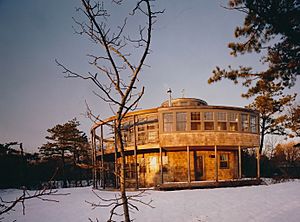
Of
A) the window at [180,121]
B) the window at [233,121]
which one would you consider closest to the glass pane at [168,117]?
the window at [180,121]

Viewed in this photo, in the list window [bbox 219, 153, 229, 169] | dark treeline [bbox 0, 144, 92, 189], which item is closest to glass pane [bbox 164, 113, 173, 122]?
window [bbox 219, 153, 229, 169]

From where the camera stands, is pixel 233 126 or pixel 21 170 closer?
pixel 233 126

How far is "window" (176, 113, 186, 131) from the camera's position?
17062 millimetres

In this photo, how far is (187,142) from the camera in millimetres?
16781

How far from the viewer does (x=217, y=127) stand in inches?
685

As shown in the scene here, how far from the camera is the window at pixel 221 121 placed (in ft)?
57.7

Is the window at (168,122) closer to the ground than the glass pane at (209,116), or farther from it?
closer to the ground

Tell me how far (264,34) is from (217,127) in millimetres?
9361

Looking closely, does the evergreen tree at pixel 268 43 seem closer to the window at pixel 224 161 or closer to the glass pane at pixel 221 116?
the glass pane at pixel 221 116

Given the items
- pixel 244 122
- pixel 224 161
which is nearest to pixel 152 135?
pixel 224 161

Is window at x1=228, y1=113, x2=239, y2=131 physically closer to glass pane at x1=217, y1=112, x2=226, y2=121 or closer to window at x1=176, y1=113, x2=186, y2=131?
glass pane at x1=217, y1=112, x2=226, y2=121

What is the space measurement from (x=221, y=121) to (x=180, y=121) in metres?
3.01

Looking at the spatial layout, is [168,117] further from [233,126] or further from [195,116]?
[233,126]

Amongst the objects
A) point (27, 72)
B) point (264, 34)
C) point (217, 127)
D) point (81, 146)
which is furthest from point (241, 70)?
point (81, 146)
